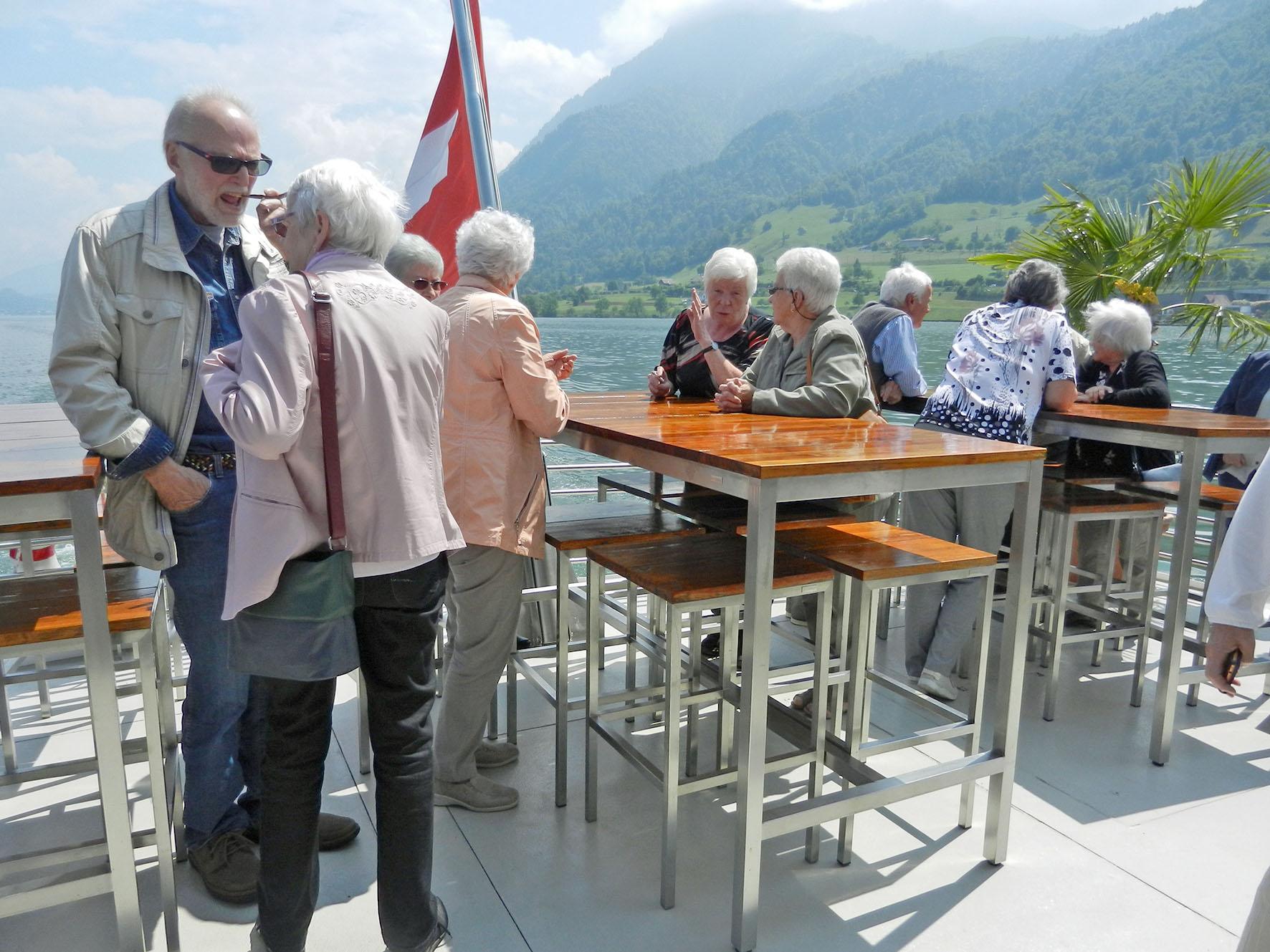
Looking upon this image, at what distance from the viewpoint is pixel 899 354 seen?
4020 mm

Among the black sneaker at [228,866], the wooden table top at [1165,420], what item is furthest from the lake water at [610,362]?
the black sneaker at [228,866]

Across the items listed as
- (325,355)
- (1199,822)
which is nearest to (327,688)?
(325,355)

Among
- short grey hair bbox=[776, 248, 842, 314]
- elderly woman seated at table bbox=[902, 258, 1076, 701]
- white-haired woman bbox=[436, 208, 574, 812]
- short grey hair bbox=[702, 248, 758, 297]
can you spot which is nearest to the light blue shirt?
elderly woman seated at table bbox=[902, 258, 1076, 701]

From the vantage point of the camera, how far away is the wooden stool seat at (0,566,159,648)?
5.74 ft

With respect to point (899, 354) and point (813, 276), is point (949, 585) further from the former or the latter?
point (813, 276)

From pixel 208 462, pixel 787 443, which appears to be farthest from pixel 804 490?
pixel 208 462

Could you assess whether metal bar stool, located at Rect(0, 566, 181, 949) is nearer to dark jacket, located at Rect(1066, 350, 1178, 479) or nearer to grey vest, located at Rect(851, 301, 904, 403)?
grey vest, located at Rect(851, 301, 904, 403)

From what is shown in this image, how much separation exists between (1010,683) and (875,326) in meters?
2.25

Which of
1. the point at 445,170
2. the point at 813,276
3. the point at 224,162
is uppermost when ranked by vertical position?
the point at 445,170

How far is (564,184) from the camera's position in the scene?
9938 cm

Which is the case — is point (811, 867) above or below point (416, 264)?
below

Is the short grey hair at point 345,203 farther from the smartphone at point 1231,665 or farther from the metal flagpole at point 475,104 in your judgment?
the metal flagpole at point 475,104

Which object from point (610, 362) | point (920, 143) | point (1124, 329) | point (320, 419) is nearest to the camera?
point (320, 419)

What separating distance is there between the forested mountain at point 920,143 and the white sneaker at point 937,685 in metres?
3.75
